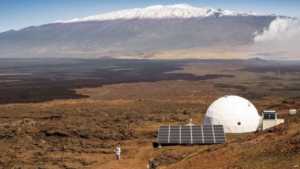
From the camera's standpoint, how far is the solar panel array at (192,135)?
36188mm

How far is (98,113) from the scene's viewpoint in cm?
5984

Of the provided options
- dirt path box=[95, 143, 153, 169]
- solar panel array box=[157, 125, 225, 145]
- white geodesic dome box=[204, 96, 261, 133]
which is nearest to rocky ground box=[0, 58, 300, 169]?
dirt path box=[95, 143, 153, 169]

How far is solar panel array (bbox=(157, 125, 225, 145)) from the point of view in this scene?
36.2m

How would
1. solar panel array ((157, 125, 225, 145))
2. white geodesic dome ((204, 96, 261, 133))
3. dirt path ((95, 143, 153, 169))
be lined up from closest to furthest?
1. dirt path ((95, 143, 153, 169))
2. solar panel array ((157, 125, 225, 145))
3. white geodesic dome ((204, 96, 261, 133))

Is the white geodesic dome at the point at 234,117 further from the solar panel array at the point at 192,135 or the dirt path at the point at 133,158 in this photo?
the dirt path at the point at 133,158

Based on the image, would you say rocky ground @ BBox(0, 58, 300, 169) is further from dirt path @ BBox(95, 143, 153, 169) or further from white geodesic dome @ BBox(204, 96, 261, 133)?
white geodesic dome @ BBox(204, 96, 261, 133)

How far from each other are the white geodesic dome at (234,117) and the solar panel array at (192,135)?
2202 millimetres

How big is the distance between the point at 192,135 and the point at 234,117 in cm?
435

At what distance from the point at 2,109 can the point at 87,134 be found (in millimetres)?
25830

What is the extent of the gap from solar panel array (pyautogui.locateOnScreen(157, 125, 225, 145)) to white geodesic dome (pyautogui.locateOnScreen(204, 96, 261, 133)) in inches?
86.7

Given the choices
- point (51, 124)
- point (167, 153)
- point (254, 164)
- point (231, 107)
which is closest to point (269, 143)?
point (254, 164)

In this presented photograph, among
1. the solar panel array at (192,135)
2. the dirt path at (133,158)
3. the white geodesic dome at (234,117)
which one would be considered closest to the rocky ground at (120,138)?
the dirt path at (133,158)

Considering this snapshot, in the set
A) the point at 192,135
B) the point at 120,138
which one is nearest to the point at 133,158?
the point at 192,135

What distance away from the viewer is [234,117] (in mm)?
39125
